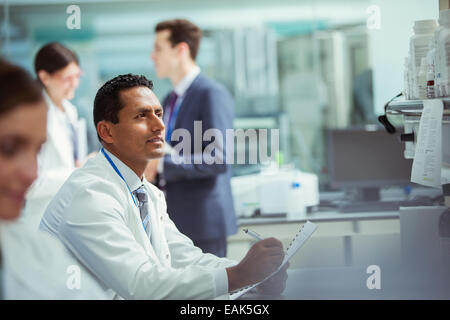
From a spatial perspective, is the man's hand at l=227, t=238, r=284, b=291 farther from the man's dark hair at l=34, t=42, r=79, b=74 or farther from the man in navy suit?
the man's dark hair at l=34, t=42, r=79, b=74

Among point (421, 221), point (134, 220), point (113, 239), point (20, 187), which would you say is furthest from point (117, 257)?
point (421, 221)

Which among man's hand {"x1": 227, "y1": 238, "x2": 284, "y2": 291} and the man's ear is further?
the man's ear

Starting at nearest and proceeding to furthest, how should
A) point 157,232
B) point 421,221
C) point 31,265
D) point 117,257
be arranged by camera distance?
point 31,265
point 117,257
point 157,232
point 421,221

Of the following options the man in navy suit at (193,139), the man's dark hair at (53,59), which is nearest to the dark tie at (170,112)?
the man in navy suit at (193,139)

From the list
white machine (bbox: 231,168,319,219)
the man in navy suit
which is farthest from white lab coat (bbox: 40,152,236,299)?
white machine (bbox: 231,168,319,219)

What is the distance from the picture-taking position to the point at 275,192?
2928mm

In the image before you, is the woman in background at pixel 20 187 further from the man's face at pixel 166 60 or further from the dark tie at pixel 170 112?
the man's face at pixel 166 60

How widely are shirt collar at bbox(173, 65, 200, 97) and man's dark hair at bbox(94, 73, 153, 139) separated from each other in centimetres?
85

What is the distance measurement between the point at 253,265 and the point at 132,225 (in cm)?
30

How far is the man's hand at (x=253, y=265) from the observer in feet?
4.42

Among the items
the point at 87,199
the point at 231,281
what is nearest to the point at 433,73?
the point at 231,281

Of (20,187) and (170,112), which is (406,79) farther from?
(20,187)

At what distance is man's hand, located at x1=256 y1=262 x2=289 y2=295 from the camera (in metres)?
1.51

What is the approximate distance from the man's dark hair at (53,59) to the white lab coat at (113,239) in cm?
135
